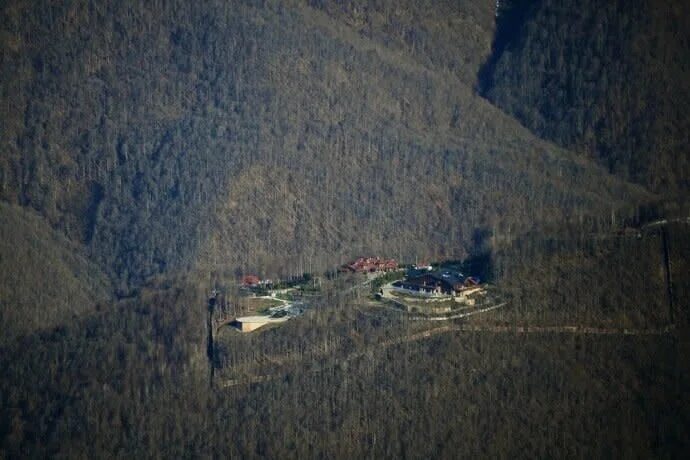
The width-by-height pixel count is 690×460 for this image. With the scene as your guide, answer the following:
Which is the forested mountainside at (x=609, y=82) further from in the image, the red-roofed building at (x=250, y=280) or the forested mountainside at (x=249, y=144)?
the red-roofed building at (x=250, y=280)

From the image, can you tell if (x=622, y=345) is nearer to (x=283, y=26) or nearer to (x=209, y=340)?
(x=209, y=340)

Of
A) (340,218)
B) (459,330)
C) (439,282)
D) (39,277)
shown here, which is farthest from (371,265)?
(39,277)

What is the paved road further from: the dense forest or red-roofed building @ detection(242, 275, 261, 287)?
red-roofed building @ detection(242, 275, 261, 287)

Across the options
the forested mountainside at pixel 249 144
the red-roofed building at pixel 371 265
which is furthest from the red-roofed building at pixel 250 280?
the red-roofed building at pixel 371 265

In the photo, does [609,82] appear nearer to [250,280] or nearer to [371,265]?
[371,265]

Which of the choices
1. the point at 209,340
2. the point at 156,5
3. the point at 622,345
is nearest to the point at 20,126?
the point at 156,5

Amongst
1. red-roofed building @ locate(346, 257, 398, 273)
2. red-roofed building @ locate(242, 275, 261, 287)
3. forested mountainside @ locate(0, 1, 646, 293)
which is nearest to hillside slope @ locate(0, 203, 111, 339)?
forested mountainside @ locate(0, 1, 646, 293)

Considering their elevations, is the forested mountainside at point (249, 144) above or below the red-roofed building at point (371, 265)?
above
